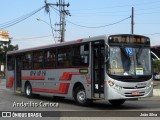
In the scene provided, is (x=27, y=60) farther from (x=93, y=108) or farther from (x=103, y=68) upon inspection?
(x=103, y=68)

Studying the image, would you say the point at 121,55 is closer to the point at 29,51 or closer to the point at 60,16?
the point at 29,51

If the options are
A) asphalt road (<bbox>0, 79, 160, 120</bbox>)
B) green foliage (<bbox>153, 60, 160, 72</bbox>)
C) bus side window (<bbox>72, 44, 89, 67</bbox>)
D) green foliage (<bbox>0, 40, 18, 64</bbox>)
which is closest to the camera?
asphalt road (<bbox>0, 79, 160, 120</bbox>)

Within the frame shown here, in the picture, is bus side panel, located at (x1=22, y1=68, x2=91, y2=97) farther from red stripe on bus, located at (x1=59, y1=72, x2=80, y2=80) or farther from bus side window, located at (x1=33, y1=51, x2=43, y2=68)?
bus side window, located at (x1=33, y1=51, x2=43, y2=68)

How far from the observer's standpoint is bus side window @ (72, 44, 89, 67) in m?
17.9

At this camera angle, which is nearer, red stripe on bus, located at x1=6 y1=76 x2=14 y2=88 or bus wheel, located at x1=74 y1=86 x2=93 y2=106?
bus wheel, located at x1=74 y1=86 x2=93 y2=106

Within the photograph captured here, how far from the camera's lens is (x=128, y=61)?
55.5 feet

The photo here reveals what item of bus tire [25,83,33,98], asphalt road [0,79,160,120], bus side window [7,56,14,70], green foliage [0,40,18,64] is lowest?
asphalt road [0,79,160,120]

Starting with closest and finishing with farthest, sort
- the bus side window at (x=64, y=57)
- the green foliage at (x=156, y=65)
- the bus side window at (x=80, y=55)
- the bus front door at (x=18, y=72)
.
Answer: the bus side window at (x=80, y=55), the bus side window at (x=64, y=57), the bus front door at (x=18, y=72), the green foliage at (x=156, y=65)

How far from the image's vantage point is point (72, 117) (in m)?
14.1

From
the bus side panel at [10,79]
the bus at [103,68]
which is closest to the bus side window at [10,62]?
the bus side panel at [10,79]

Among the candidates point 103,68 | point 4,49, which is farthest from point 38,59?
point 4,49

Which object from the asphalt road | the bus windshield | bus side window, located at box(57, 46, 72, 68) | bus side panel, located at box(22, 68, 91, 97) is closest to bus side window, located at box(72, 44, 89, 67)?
bus side panel, located at box(22, 68, 91, 97)

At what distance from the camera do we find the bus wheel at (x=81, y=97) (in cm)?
1805

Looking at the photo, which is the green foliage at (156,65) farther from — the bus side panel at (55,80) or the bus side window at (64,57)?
the bus side window at (64,57)
